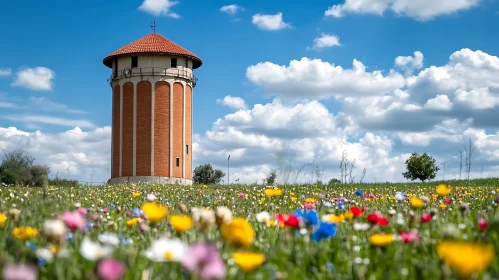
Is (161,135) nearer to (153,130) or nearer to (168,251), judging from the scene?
(153,130)

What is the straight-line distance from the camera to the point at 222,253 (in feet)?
10.5

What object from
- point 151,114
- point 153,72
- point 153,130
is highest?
point 153,72

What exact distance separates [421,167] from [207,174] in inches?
991

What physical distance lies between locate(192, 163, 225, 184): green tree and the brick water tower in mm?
21977

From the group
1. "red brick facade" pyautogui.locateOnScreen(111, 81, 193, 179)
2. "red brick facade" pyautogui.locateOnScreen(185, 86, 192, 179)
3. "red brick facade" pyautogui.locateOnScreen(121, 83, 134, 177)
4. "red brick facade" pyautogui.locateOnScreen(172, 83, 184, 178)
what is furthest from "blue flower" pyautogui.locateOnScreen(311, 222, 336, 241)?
"red brick facade" pyautogui.locateOnScreen(185, 86, 192, 179)

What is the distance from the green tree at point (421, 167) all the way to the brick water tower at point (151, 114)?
28.4 metres

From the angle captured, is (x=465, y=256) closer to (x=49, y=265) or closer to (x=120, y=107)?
(x=49, y=265)

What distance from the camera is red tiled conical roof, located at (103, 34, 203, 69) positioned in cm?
4672

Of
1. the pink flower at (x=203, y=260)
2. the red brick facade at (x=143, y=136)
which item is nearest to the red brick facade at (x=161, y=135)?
the red brick facade at (x=143, y=136)

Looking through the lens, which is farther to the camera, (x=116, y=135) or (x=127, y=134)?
(x=116, y=135)

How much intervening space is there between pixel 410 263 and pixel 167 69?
146 ft

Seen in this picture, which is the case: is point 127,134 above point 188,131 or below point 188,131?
below

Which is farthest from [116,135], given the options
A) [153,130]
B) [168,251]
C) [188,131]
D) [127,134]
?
[168,251]

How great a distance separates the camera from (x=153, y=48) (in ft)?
154
